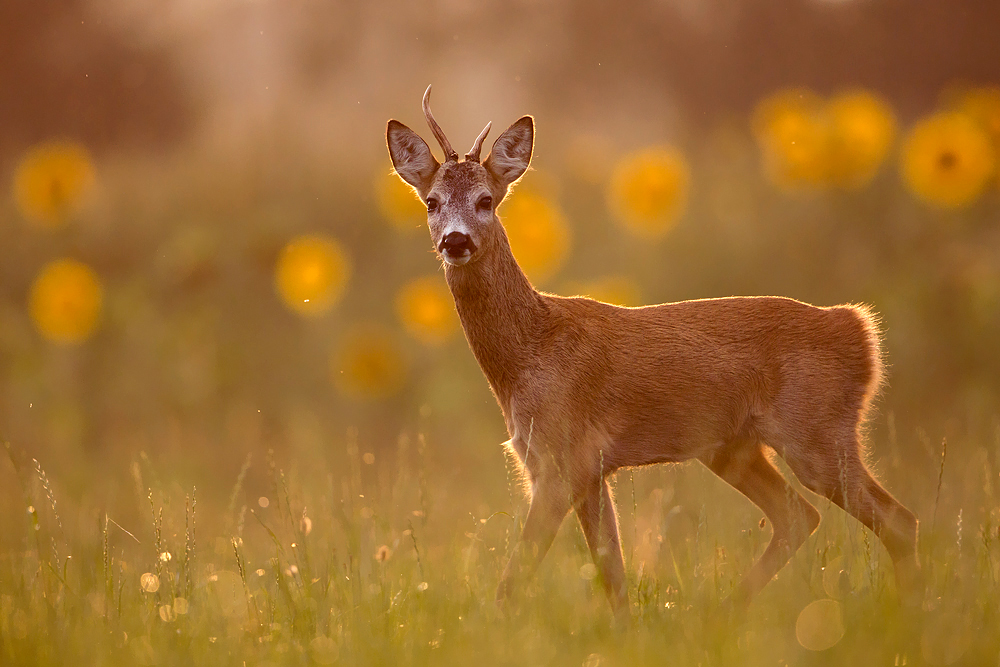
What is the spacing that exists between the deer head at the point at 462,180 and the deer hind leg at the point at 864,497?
1.98m

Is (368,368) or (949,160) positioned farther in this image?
(368,368)

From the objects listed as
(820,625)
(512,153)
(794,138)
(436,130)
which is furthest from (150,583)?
(794,138)

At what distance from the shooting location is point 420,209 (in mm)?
11070

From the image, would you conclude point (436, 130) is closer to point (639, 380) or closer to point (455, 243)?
point (455, 243)

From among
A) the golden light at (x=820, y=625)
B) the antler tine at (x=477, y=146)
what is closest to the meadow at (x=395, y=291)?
the golden light at (x=820, y=625)

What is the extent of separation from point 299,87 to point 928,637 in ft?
39.0

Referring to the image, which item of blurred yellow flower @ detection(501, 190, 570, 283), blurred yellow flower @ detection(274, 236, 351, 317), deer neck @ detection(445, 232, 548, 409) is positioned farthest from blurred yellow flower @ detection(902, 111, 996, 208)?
deer neck @ detection(445, 232, 548, 409)

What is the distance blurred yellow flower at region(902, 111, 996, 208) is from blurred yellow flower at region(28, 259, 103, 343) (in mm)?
8517

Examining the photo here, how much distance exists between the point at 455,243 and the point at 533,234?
4.69 metres

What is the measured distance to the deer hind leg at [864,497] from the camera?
533 cm

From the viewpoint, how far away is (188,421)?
11531mm

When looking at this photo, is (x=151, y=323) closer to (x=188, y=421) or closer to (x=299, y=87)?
(x=188, y=421)

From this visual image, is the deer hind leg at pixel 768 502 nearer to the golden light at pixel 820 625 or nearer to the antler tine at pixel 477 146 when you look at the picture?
the golden light at pixel 820 625

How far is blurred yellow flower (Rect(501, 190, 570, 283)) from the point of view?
9.77 metres
